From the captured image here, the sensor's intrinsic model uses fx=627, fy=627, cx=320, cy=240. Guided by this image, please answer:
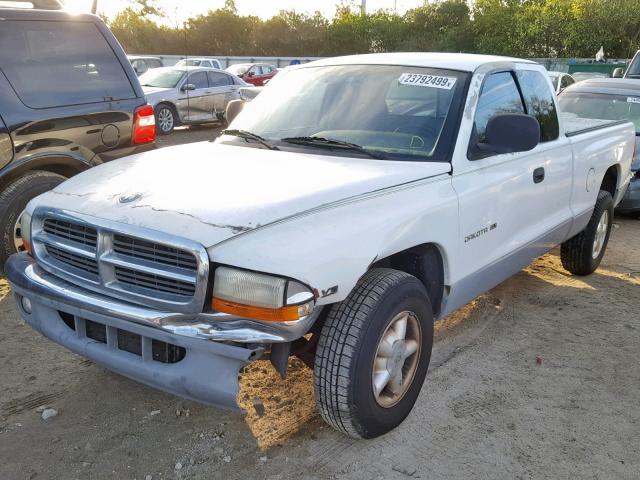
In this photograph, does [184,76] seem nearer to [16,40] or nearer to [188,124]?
[188,124]

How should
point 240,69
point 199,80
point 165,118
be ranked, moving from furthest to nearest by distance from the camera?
point 240,69
point 199,80
point 165,118

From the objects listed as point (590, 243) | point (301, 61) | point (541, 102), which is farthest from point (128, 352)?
point (301, 61)

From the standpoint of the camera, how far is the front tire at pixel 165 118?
1448cm

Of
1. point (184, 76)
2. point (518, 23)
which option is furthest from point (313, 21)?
point (184, 76)

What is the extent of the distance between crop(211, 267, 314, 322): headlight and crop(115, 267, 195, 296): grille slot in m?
0.15

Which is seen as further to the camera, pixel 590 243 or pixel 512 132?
pixel 590 243

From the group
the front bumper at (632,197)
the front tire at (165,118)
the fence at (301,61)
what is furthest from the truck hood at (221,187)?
the fence at (301,61)

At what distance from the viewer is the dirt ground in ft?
9.29

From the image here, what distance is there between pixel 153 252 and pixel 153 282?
133mm

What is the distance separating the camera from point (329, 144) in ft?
11.4

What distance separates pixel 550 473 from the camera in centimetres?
283

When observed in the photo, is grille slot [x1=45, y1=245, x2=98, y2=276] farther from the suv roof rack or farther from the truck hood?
the suv roof rack

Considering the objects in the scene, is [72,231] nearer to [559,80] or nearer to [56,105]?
[56,105]

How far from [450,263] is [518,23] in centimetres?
3787
